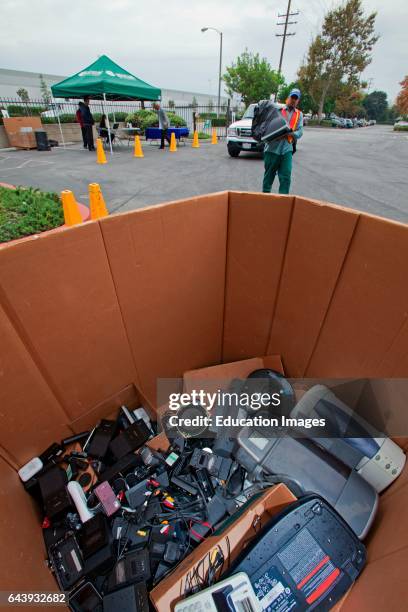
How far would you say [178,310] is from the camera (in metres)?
2.31

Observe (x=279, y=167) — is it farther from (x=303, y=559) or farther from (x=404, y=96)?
(x=404, y=96)

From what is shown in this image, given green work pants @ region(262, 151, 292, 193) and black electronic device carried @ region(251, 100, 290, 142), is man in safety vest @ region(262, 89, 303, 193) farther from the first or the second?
black electronic device carried @ region(251, 100, 290, 142)

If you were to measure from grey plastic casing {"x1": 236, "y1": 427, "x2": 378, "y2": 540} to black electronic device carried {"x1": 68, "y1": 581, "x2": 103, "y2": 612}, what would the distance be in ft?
3.54

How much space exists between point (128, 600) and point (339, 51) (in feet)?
174

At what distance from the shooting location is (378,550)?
Answer: 138 centimetres

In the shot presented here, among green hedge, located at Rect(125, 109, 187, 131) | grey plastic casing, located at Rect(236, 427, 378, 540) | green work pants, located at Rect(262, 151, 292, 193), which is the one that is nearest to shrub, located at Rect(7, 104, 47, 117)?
green hedge, located at Rect(125, 109, 187, 131)

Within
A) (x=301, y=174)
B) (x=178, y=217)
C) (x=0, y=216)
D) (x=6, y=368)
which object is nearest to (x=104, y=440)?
(x=6, y=368)

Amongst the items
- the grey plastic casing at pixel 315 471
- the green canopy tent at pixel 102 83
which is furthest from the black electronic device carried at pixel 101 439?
the green canopy tent at pixel 102 83

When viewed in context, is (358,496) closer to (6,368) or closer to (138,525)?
(138,525)

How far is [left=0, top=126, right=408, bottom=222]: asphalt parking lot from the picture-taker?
5695 millimetres

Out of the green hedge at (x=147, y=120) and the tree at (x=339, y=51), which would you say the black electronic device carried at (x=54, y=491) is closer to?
the green hedge at (x=147, y=120)

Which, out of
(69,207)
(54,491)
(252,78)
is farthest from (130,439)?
(252,78)

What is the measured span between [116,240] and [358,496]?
2086mm

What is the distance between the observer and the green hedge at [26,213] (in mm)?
3432
